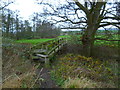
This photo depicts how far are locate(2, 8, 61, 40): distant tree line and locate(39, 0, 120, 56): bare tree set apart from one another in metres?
0.51

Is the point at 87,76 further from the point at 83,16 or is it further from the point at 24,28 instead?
the point at 24,28

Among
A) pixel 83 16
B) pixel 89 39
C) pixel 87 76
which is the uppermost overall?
pixel 83 16

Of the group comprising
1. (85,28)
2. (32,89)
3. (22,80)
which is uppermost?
(85,28)

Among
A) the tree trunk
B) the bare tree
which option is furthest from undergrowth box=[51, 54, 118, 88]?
the bare tree

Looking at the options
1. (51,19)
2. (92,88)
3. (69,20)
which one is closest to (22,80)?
(92,88)

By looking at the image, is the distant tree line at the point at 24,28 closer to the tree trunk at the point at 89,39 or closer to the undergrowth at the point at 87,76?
the tree trunk at the point at 89,39

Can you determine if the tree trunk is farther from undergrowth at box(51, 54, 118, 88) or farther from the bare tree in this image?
undergrowth at box(51, 54, 118, 88)

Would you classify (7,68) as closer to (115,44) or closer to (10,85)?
(10,85)

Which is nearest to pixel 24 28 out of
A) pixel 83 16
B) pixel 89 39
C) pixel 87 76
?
pixel 83 16

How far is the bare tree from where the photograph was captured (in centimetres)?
450

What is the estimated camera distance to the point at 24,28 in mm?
7707

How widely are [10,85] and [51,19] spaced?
3.64m

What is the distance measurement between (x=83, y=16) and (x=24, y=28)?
16.2 feet

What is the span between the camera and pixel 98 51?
17.5 ft
